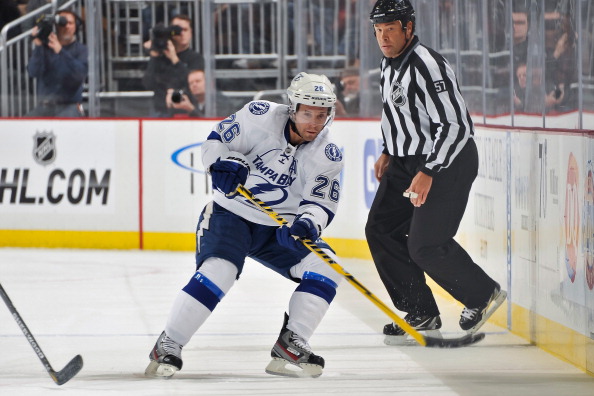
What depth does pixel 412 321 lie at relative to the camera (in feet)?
14.0

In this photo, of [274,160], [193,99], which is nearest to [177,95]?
[193,99]

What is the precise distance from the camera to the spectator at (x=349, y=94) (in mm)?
7453

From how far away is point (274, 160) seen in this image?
3.70 metres

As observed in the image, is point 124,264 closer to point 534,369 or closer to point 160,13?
point 160,13

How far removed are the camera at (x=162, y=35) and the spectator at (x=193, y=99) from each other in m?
0.28

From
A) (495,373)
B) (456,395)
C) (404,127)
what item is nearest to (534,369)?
(495,373)

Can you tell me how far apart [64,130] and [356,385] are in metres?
4.34

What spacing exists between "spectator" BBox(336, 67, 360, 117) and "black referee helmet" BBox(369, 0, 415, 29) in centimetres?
329

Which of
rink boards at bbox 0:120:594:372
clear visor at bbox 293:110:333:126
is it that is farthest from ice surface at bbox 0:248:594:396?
rink boards at bbox 0:120:594:372

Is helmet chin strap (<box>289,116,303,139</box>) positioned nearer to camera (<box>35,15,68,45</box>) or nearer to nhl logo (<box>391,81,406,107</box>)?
nhl logo (<box>391,81,406,107</box>)

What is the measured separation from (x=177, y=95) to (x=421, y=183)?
157 inches

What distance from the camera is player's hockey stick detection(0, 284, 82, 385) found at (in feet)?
11.0

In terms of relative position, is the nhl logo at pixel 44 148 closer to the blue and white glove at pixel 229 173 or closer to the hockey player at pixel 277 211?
the hockey player at pixel 277 211

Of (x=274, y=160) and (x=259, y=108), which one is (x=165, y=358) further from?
(x=259, y=108)
